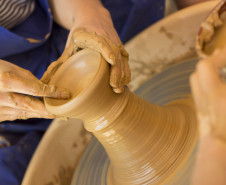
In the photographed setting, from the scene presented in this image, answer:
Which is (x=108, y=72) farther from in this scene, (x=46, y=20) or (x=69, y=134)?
(x=46, y=20)

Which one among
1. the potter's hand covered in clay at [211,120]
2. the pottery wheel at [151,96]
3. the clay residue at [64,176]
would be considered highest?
the potter's hand covered in clay at [211,120]

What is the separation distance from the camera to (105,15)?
1.31 metres

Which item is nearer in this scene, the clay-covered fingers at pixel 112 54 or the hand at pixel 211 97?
the hand at pixel 211 97

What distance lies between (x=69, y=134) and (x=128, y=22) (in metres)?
0.69

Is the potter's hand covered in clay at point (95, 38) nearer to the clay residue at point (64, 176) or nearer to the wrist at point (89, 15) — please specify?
the wrist at point (89, 15)

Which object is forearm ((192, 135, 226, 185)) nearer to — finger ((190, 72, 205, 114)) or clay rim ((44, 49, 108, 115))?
finger ((190, 72, 205, 114))

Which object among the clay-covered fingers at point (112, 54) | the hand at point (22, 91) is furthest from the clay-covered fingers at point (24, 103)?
the clay-covered fingers at point (112, 54)

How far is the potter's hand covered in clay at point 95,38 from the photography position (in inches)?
38.1

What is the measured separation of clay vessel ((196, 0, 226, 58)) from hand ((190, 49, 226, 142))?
208 mm

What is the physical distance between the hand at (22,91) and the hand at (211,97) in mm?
540

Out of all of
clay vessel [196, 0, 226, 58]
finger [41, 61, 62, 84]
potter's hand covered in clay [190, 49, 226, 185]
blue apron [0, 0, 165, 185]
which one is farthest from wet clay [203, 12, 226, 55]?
blue apron [0, 0, 165, 185]

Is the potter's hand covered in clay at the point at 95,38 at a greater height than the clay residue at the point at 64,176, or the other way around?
the potter's hand covered in clay at the point at 95,38

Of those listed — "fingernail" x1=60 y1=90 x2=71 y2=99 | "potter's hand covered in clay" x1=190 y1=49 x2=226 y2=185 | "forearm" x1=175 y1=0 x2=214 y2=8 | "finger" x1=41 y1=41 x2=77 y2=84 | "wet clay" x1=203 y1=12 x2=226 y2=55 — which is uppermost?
"potter's hand covered in clay" x1=190 y1=49 x2=226 y2=185

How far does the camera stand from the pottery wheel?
129 centimetres
